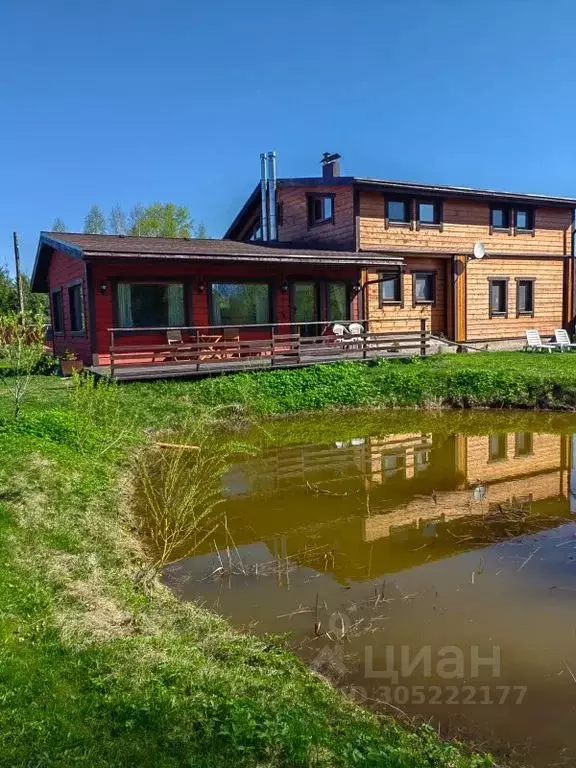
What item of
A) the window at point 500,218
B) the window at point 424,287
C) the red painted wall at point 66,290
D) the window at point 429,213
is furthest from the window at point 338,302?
the red painted wall at point 66,290

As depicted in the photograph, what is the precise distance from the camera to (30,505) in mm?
6488

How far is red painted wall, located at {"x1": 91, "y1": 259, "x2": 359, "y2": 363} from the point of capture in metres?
15.3

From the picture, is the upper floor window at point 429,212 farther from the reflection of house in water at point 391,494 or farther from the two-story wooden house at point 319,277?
the reflection of house in water at point 391,494

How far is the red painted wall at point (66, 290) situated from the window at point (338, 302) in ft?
23.7

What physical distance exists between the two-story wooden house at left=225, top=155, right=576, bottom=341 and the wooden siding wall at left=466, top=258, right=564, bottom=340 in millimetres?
38

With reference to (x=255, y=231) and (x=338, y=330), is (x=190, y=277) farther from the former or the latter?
(x=255, y=231)

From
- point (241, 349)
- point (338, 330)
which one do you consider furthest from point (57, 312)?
point (338, 330)

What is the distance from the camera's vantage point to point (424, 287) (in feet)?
68.8

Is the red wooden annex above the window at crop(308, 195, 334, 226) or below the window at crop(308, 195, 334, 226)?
below

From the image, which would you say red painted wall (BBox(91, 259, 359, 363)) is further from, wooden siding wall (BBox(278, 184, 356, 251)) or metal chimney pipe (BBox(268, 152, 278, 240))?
metal chimney pipe (BBox(268, 152, 278, 240))

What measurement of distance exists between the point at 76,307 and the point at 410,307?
34.8 feet

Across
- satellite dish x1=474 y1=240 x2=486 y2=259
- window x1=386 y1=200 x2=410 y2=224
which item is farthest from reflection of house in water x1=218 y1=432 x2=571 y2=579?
satellite dish x1=474 y1=240 x2=486 y2=259

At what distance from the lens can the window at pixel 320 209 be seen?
20391 mm

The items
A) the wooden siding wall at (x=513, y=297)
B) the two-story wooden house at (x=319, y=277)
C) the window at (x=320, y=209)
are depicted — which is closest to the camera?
the two-story wooden house at (x=319, y=277)
